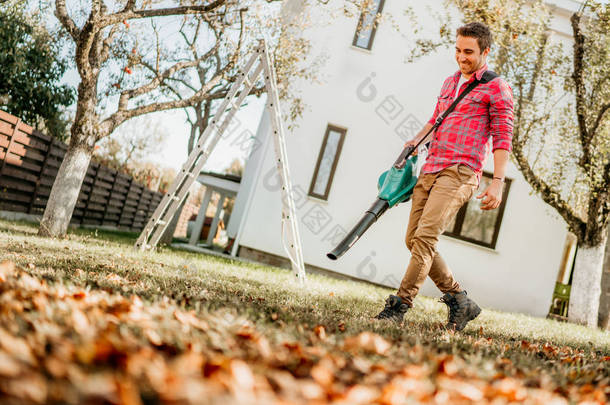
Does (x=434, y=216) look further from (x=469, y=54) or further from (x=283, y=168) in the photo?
(x=283, y=168)

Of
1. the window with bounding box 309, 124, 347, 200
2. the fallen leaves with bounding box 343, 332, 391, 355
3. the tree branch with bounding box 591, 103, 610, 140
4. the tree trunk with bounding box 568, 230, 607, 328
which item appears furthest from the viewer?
the window with bounding box 309, 124, 347, 200

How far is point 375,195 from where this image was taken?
9547mm

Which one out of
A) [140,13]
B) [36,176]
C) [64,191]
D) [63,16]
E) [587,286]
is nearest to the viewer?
[140,13]

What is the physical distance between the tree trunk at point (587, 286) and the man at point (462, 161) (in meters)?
6.55

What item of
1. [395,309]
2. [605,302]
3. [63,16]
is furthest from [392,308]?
[605,302]

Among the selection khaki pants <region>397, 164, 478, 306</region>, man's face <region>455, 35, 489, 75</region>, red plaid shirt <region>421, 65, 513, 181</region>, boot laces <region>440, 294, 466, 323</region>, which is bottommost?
boot laces <region>440, 294, 466, 323</region>

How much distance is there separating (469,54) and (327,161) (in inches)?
255

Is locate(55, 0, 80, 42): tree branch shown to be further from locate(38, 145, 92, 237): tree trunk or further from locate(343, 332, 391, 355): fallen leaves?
locate(343, 332, 391, 355): fallen leaves

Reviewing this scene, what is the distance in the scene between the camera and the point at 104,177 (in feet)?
44.8

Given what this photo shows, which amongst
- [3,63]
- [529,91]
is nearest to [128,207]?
[3,63]

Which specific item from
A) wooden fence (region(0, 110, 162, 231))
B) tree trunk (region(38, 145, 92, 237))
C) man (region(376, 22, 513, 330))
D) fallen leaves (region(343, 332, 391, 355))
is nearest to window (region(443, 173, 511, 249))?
man (region(376, 22, 513, 330))

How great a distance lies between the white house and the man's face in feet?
20.6

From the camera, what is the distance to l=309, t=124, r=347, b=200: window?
9.61 metres

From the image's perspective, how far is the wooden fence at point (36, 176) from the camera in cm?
835
